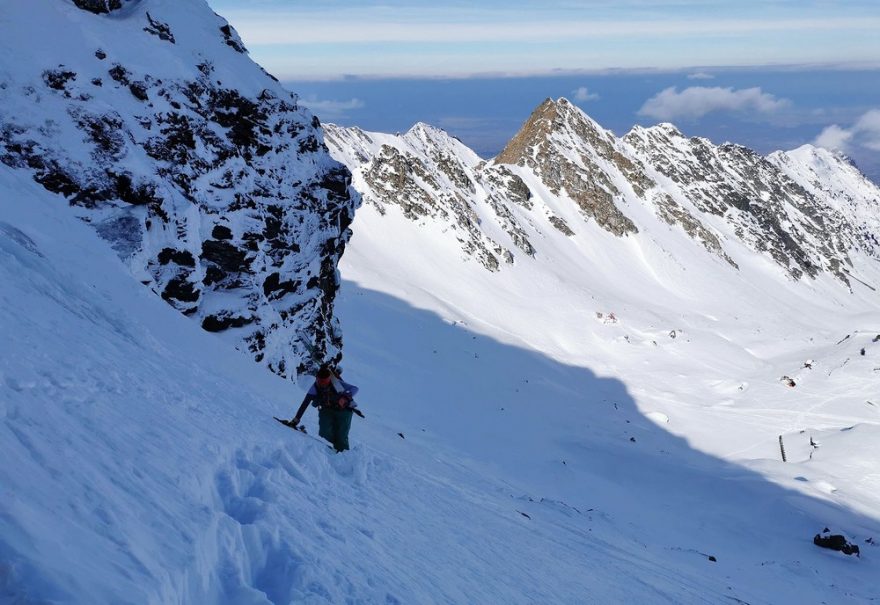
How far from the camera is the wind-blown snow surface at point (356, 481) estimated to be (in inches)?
230

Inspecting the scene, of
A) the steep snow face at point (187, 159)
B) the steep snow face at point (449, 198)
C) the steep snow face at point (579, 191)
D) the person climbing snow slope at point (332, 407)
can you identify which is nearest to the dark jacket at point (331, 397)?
the person climbing snow slope at point (332, 407)

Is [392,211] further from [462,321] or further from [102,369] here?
[102,369]

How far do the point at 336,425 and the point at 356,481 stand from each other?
1268 millimetres

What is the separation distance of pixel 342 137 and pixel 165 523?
12508 cm

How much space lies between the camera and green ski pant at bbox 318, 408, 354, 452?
12719 millimetres

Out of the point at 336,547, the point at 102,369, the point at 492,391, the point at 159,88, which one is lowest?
the point at 336,547

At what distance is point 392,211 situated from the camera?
81.2 m

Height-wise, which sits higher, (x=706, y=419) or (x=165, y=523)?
(x=706, y=419)

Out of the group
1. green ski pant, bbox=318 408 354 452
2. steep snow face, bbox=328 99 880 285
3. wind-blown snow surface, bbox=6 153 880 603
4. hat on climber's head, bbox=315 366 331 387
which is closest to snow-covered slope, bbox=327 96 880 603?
wind-blown snow surface, bbox=6 153 880 603

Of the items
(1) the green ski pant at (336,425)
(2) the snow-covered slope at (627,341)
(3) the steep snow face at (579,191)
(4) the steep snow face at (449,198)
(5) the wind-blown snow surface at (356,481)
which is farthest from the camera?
(3) the steep snow face at (579,191)

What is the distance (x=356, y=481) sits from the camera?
39.5 feet

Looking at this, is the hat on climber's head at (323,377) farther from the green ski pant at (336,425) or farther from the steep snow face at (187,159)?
Result: the steep snow face at (187,159)

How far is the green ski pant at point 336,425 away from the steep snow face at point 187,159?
9.59 metres

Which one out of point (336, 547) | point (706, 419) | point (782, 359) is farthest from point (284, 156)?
point (782, 359)
